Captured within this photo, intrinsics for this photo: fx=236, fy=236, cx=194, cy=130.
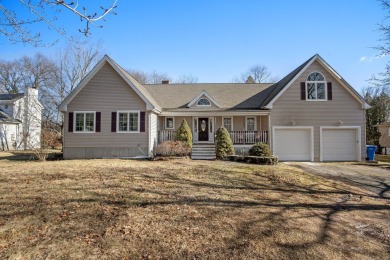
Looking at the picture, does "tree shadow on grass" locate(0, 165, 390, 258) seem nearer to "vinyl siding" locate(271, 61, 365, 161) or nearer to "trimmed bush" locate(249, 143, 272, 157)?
"trimmed bush" locate(249, 143, 272, 157)

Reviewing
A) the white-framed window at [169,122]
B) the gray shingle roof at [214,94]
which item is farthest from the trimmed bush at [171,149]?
the gray shingle roof at [214,94]

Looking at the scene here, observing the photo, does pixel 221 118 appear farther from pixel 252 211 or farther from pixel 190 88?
pixel 252 211

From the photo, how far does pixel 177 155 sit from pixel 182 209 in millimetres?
9721

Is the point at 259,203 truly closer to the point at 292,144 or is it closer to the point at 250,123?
the point at 292,144

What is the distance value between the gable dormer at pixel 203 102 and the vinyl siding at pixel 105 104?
4333 millimetres

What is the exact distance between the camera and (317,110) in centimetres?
1614

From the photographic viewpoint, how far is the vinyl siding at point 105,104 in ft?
51.0

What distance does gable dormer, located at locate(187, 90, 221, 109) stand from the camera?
59.9 ft

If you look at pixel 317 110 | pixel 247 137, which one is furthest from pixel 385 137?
pixel 247 137

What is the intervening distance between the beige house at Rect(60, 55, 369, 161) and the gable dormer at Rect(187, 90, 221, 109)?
8.26 ft

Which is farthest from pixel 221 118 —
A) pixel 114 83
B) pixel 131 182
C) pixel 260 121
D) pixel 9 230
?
pixel 9 230

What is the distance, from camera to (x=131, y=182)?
7.96m

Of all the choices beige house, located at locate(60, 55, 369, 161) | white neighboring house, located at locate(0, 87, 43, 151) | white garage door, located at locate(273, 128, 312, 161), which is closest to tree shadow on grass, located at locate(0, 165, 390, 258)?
beige house, located at locate(60, 55, 369, 161)

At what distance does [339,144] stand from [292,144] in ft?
10.3
